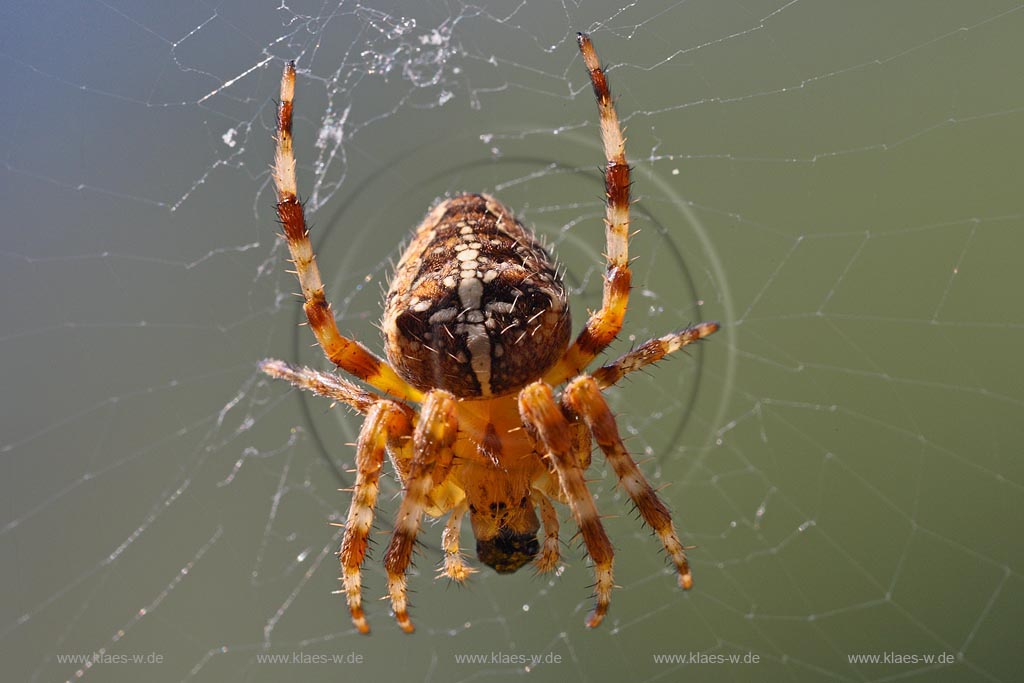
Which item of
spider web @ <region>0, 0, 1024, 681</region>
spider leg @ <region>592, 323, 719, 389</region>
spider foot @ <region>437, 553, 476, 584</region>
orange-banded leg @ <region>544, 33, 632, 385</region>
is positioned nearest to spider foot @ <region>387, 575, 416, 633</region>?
spider foot @ <region>437, 553, 476, 584</region>

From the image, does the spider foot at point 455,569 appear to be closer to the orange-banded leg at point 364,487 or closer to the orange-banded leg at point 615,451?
the orange-banded leg at point 364,487

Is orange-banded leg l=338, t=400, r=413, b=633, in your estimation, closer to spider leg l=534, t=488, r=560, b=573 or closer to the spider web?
the spider web

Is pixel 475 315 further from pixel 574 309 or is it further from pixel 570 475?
pixel 574 309

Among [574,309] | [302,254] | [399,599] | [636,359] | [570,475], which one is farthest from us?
[574,309]

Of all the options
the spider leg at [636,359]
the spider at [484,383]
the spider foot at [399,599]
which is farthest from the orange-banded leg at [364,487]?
the spider leg at [636,359]

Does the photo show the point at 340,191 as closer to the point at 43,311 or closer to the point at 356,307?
the point at 356,307

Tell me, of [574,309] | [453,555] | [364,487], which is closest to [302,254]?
[364,487]
